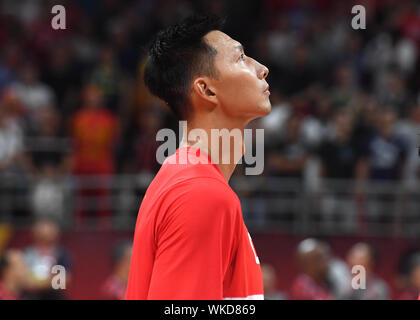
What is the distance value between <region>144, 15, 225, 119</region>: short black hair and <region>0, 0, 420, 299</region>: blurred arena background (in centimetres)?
503

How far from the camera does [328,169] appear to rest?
A: 9422mm

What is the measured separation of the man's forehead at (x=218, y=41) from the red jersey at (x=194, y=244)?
1.52 feet

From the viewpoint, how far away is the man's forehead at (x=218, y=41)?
2.79m

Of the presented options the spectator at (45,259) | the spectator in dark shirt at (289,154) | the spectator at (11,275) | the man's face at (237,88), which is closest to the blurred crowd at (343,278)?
the spectator in dark shirt at (289,154)

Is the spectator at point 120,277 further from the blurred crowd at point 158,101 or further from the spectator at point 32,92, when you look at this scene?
the spectator at point 32,92

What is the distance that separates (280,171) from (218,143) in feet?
22.0

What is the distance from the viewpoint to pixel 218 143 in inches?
109

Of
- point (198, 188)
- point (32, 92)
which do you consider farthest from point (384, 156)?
point (198, 188)

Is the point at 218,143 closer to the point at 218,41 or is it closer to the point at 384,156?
the point at 218,41

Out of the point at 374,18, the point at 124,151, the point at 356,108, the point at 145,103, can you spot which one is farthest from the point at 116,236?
the point at 374,18

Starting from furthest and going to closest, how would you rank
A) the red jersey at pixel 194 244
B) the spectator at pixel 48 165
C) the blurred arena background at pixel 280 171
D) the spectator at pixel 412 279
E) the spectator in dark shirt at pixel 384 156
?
the spectator in dark shirt at pixel 384 156 → the spectator at pixel 48 165 → the blurred arena background at pixel 280 171 → the spectator at pixel 412 279 → the red jersey at pixel 194 244

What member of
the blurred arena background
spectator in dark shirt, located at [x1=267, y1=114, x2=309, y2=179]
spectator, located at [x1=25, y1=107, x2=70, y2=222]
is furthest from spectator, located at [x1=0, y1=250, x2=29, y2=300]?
spectator in dark shirt, located at [x1=267, y1=114, x2=309, y2=179]

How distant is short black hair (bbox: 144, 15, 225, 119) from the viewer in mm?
2764

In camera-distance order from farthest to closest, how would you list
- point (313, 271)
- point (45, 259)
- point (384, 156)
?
1. point (384, 156)
2. point (45, 259)
3. point (313, 271)
